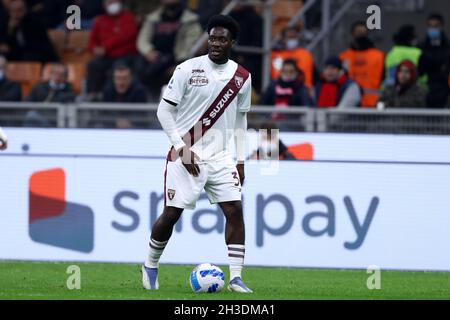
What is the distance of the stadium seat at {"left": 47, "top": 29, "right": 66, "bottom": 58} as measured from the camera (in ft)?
76.7

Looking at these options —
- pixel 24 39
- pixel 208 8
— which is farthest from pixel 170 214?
pixel 208 8

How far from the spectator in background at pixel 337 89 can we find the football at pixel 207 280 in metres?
7.38

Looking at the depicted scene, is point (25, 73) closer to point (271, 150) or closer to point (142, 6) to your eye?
point (142, 6)

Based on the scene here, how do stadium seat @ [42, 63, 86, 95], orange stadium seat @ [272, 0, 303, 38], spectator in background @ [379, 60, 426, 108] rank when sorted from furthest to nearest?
orange stadium seat @ [272, 0, 303, 38]
stadium seat @ [42, 63, 86, 95]
spectator in background @ [379, 60, 426, 108]

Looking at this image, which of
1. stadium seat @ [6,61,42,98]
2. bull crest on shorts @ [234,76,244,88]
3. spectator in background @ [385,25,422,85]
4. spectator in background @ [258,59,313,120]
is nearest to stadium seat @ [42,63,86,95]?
stadium seat @ [6,61,42,98]

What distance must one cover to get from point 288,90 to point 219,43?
23.4 feet

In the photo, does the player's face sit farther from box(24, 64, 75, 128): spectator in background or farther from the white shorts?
box(24, 64, 75, 128): spectator in background

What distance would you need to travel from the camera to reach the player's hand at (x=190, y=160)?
12414 mm

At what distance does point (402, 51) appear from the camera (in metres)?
20.3

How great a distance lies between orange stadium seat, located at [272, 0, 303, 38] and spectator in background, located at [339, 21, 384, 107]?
9.27 feet

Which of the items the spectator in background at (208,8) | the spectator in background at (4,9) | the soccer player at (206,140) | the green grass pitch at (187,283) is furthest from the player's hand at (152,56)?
the soccer player at (206,140)

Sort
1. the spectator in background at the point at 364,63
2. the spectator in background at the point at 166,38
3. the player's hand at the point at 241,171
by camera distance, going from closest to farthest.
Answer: the player's hand at the point at 241,171
the spectator in background at the point at 364,63
the spectator in background at the point at 166,38

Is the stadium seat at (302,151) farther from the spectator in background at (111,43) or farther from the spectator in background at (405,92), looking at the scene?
the spectator in background at (111,43)
